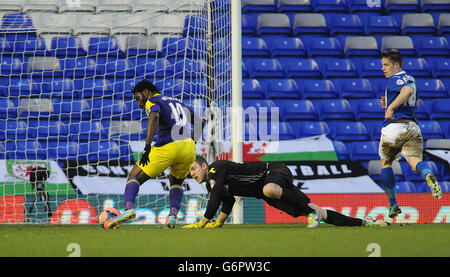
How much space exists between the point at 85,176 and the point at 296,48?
5883 millimetres

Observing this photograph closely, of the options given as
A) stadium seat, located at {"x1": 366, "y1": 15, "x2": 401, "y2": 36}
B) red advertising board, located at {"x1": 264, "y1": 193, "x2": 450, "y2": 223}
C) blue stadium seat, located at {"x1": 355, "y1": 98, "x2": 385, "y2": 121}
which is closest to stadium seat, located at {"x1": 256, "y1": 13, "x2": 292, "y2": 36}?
stadium seat, located at {"x1": 366, "y1": 15, "x2": 401, "y2": 36}

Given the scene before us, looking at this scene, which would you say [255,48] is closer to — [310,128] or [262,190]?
[310,128]

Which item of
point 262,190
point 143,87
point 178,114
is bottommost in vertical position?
point 262,190

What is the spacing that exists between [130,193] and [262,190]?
128 cm

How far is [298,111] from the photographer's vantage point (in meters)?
12.0

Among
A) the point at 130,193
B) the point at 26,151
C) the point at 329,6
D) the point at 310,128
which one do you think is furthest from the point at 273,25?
the point at 130,193

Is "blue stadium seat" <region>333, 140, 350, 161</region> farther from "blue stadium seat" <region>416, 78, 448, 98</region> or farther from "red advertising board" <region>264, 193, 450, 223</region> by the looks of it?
"blue stadium seat" <region>416, 78, 448, 98</region>

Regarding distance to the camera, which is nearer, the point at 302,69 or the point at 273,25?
the point at 302,69

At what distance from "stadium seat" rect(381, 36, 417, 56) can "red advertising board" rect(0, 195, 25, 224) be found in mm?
8264

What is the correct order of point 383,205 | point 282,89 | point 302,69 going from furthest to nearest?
point 302,69 < point 282,89 < point 383,205

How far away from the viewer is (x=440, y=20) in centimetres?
1402

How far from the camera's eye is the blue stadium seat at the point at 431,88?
1266 cm

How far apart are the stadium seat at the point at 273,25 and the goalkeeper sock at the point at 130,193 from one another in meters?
8.05
